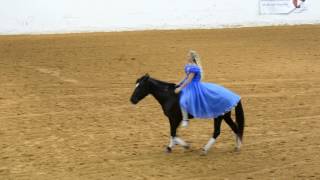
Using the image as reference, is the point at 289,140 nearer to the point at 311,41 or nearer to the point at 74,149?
the point at 74,149

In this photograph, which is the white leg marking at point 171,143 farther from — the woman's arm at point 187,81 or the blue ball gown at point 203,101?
the woman's arm at point 187,81

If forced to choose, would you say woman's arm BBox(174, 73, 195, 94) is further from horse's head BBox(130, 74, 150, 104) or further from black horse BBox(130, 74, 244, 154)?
horse's head BBox(130, 74, 150, 104)

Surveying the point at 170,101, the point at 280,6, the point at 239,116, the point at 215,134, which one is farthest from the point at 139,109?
the point at 280,6

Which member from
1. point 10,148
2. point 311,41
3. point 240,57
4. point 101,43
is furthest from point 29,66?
point 311,41

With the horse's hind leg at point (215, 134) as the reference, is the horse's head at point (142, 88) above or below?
above

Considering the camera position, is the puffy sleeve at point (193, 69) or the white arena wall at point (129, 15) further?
the white arena wall at point (129, 15)

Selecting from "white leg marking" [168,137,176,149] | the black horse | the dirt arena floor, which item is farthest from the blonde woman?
the dirt arena floor

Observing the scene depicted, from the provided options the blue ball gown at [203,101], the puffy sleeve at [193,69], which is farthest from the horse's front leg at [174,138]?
the puffy sleeve at [193,69]

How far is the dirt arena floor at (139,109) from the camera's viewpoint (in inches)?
326

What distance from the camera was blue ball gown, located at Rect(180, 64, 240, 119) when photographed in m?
8.48

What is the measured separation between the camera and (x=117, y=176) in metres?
7.80

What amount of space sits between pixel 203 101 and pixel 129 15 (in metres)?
15.4

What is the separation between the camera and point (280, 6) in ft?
83.1

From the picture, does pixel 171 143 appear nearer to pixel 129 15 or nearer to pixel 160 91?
pixel 160 91
